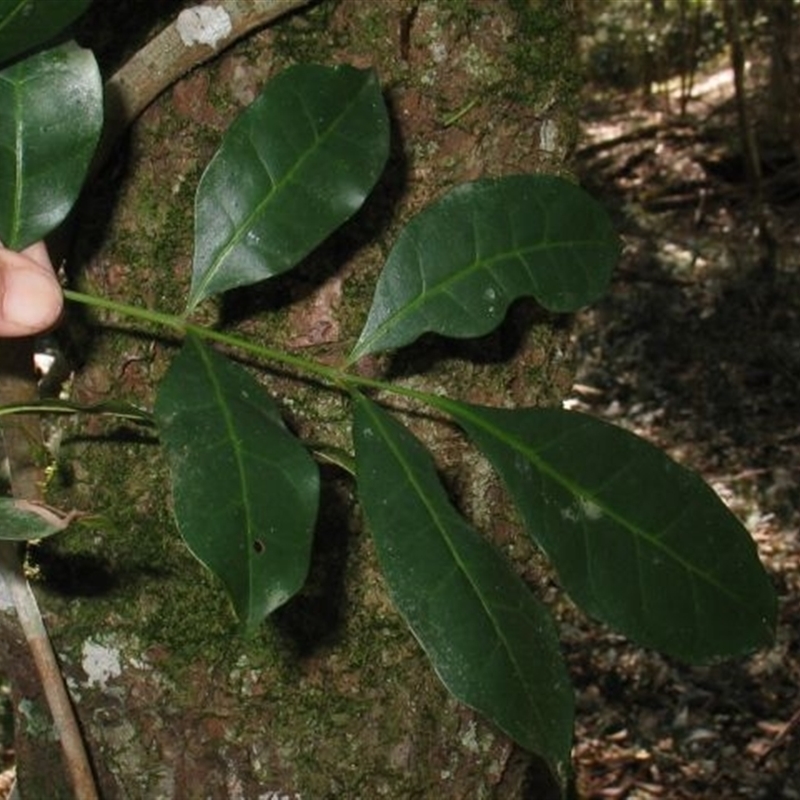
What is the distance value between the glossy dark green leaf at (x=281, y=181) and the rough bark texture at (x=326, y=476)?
5.8 inches

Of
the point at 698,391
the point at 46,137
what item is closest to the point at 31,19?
the point at 46,137

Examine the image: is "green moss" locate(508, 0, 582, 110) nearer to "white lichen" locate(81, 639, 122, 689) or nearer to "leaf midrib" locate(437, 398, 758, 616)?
"leaf midrib" locate(437, 398, 758, 616)

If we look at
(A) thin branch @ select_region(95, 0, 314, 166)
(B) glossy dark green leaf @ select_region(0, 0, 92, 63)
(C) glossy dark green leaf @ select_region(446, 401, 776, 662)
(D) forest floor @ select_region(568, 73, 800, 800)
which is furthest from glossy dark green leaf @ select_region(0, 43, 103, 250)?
(D) forest floor @ select_region(568, 73, 800, 800)

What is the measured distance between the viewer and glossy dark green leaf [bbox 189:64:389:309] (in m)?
0.55

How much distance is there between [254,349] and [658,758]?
1.89 meters

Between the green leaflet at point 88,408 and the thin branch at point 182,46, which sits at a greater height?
the thin branch at point 182,46

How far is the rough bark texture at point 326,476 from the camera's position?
70cm

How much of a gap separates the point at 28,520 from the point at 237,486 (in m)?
0.12

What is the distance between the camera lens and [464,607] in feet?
1.58

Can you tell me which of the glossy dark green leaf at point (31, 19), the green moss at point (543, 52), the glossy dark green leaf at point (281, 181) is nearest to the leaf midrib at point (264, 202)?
the glossy dark green leaf at point (281, 181)

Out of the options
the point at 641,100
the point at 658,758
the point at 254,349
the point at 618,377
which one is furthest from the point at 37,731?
the point at 641,100

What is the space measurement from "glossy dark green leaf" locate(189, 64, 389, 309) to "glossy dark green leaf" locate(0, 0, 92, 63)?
88mm

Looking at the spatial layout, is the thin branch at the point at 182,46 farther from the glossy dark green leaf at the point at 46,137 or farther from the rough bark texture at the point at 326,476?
the glossy dark green leaf at the point at 46,137

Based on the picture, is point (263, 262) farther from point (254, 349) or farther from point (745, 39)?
point (745, 39)
